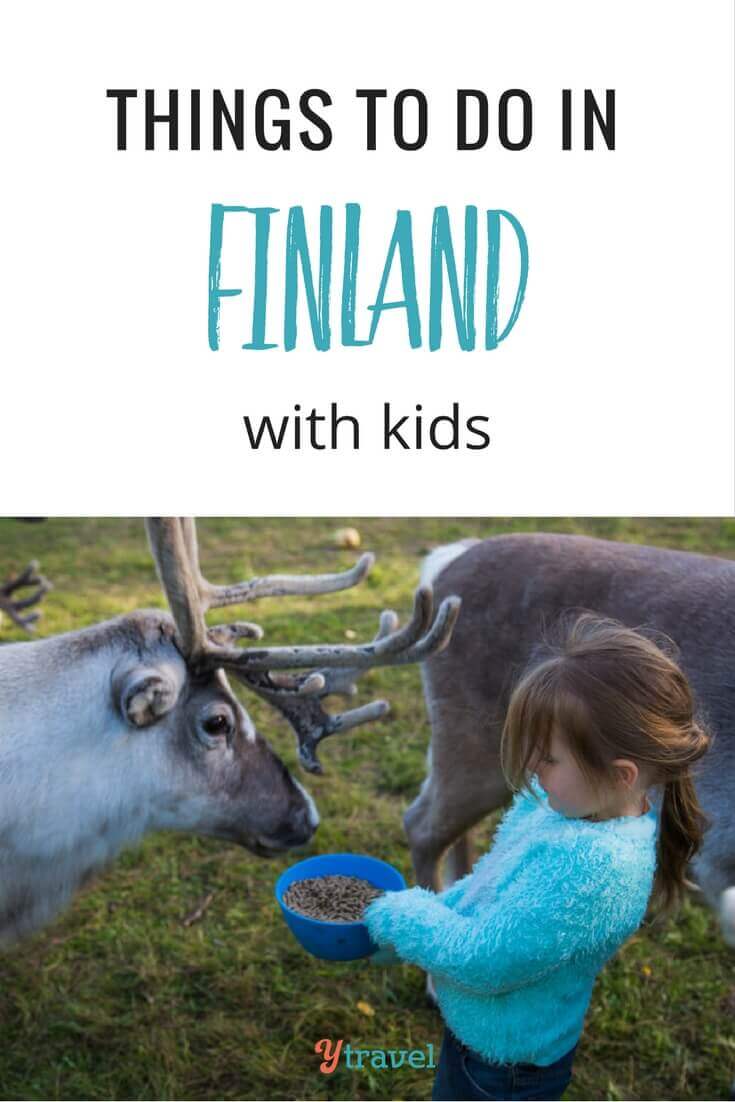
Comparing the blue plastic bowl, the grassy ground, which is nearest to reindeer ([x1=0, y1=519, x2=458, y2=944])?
the blue plastic bowl

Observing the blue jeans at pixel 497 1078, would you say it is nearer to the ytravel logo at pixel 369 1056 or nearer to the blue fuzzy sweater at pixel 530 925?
the blue fuzzy sweater at pixel 530 925

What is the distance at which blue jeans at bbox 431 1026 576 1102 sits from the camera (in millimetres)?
1906

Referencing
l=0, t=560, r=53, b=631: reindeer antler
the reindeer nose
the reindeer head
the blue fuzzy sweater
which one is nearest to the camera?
the blue fuzzy sweater

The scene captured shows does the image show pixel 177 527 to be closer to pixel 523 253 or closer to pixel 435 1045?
pixel 523 253

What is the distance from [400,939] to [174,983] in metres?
1.73

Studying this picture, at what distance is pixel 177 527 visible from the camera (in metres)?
2.69

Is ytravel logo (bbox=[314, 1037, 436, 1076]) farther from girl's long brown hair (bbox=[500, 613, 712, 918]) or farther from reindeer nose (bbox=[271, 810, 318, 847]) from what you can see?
girl's long brown hair (bbox=[500, 613, 712, 918])

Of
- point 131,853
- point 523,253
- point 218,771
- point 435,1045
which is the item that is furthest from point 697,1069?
point 523,253

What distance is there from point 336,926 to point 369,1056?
102 centimetres

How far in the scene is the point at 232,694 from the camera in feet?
8.99

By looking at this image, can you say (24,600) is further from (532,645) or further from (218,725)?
(532,645)

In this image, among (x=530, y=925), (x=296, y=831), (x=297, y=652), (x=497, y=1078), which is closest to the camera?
(x=530, y=925)

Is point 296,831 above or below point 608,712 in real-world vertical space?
below

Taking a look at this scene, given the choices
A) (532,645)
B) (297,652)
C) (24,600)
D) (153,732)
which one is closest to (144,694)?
(153,732)
